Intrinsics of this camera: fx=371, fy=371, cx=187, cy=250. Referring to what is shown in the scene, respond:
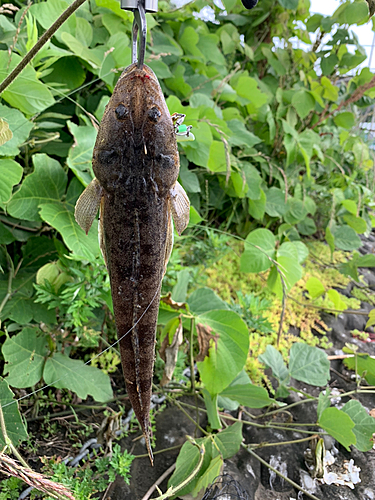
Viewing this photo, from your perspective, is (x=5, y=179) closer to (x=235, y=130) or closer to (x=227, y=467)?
(x=227, y=467)

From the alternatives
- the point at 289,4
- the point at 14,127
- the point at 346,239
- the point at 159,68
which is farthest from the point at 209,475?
the point at 289,4

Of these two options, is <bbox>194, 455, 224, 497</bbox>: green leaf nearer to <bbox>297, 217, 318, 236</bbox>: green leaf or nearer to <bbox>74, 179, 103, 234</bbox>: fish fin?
Answer: <bbox>74, 179, 103, 234</bbox>: fish fin

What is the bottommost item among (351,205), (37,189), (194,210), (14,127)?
(351,205)

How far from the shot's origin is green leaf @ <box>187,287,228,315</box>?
1.42 m

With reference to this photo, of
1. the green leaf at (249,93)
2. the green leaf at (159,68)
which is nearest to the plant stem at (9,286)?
the green leaf at (159,68)

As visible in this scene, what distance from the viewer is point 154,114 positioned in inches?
22.3

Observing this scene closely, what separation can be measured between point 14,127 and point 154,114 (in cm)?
72

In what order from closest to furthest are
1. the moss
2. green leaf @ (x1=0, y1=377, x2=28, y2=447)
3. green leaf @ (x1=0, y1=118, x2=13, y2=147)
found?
green leaf @ (x1=0, y1=118, x2=13, y2=147), green leaf @ (x1=0, y1=377, x2=28, y2=447), the moss

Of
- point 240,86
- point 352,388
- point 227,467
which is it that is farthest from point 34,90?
point 352,388

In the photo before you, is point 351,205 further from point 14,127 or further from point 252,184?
point 14,127

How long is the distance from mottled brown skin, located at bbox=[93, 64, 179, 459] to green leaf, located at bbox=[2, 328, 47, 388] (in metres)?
0.65

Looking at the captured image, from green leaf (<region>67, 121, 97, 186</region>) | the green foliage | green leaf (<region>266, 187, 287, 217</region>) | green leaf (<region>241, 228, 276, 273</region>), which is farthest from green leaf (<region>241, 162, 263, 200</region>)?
the green foliage

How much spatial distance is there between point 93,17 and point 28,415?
1.81 m

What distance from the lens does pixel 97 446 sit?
4.30 feet
